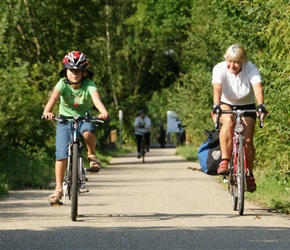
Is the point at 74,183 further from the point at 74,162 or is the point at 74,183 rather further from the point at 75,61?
the point at 75,61

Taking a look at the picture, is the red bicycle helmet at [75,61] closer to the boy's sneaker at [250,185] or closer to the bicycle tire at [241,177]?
the bicycle tire at [241,177]

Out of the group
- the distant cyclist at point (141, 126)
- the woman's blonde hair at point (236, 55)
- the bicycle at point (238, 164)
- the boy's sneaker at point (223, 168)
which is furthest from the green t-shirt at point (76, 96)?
the distant cyclist at point (141, 126)

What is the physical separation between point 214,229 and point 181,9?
43.0 metres

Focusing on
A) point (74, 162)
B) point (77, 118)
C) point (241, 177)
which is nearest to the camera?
point (74, 162)

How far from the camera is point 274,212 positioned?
12.4m

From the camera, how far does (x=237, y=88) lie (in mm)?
12266

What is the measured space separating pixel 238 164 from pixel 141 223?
168 centimetres

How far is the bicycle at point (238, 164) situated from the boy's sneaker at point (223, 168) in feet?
0.24

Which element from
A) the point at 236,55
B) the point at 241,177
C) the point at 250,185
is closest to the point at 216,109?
the point at 236,55

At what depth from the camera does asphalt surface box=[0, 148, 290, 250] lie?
9.18 m

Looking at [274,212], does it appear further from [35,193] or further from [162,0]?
[162,0]

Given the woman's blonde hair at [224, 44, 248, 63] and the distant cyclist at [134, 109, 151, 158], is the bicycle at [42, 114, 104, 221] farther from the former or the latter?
the distant cyclist at [134, 109, 151, 158]

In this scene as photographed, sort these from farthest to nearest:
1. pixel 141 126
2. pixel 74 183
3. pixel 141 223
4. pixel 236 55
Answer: pixel 141 126 → pixel 236 55 → pixel 74 183 → pixel 141 223

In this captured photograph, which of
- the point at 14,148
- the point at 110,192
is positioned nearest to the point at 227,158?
the point at 110,192
